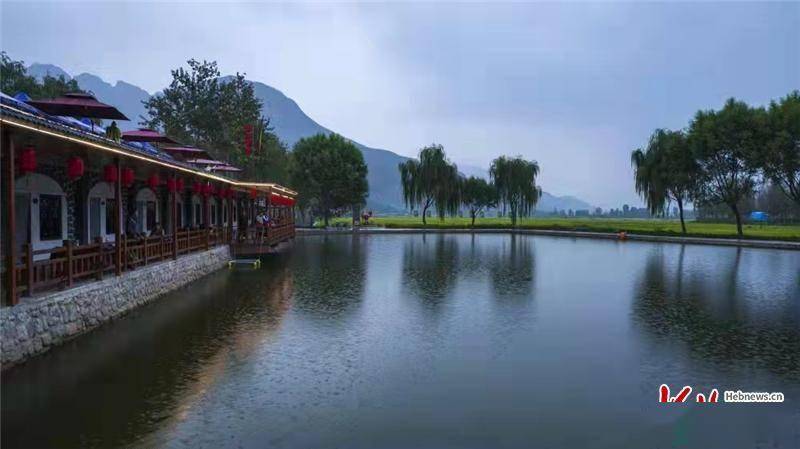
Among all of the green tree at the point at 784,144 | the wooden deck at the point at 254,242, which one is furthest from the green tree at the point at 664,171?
the wooden deck at the point at 254,242

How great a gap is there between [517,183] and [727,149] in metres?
19.1

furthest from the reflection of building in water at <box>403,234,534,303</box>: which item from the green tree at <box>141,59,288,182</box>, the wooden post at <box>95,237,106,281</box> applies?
the green tree at <box>141,59,288,182</box>

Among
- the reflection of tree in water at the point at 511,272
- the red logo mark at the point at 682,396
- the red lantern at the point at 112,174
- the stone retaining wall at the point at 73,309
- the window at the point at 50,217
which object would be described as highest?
the red lantern at the point at 112,174

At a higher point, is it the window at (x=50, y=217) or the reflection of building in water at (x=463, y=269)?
the window at (x=50, y=217)

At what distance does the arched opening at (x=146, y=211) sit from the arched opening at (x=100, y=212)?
4.89 ft

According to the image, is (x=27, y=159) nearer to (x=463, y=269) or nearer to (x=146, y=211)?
(x=146, y=211)

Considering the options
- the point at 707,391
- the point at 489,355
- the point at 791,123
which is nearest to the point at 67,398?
the point at 489,355

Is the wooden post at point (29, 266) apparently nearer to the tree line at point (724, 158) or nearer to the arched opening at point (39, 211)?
the arched opening at point (39, 211)

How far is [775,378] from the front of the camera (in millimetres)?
7609

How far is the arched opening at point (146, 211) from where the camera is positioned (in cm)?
1808

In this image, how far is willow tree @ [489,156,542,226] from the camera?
5031 cm

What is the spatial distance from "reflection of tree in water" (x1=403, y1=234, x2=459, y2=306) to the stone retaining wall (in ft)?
21.6

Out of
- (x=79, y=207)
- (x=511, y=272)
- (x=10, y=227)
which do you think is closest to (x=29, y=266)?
(x=10, y=227)

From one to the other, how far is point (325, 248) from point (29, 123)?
73.1ft
